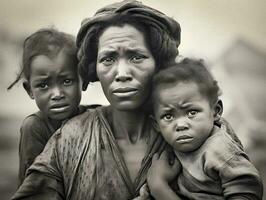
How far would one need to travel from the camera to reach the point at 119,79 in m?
2.28

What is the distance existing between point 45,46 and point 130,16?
0.41 m

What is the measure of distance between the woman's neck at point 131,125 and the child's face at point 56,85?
0.22 meters

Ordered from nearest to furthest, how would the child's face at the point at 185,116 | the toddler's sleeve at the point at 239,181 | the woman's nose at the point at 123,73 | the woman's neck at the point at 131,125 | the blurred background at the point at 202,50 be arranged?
the toddler's sleeve at the point at 239,181
the child's face at the point at 185,116
the woman's nose at the point at 123,73
the woman's neck at the point at 131,125
the blurred background at the point at 202,50

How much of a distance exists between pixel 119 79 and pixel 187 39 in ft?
1.38

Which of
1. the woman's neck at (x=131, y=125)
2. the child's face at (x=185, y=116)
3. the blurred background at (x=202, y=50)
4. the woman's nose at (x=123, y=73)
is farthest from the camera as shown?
the blurred background at (x=202, y=50)

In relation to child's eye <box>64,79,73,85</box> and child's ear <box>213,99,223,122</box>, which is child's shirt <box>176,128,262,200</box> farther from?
child's eye <box>64,79,73,85</box>

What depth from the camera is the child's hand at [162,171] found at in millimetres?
2230

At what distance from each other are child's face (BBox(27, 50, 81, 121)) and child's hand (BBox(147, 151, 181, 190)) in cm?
45

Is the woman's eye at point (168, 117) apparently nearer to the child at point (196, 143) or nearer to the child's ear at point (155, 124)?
the child at point (196, 143)

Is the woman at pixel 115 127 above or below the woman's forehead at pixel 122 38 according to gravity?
below

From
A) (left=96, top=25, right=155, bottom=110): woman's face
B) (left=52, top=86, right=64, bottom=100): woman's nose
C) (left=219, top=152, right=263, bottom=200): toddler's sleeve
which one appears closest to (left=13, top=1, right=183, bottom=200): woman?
(left=96, top=25, right=155, bottom=110): woman's face

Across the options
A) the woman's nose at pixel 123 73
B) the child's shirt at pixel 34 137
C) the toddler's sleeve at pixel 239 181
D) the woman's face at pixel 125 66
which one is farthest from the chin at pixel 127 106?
the toddler's sleeve at pixel 239 181

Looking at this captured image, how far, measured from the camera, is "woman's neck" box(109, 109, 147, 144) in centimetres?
239

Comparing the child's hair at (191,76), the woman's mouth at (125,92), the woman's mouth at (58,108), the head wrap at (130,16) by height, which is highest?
the head wrap at (130,16)
